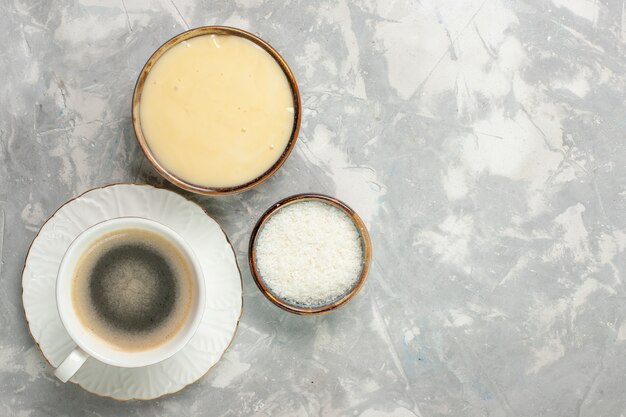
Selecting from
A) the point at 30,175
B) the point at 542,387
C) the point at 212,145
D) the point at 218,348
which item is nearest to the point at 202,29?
the point at 212,145

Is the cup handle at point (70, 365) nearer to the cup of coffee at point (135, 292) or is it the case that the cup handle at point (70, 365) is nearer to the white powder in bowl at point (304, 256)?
the cup of coffee at point (135, 292)

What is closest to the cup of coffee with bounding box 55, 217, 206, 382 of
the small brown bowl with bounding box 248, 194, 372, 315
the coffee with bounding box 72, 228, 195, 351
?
the coffee with bounding box 72, 228, 195, 351

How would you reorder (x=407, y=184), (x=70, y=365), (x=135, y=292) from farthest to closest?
(x=407, y=184), (x=135, y=292), (x=70, y=365)

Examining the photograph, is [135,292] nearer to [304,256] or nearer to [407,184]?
[304,256]

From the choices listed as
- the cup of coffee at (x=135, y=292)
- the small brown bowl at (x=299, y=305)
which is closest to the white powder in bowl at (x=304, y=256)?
the small brown bowl at (x=299, y=305)

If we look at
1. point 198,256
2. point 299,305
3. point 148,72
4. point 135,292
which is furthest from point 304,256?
point 148,72

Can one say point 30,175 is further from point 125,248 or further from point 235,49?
point 235,49
